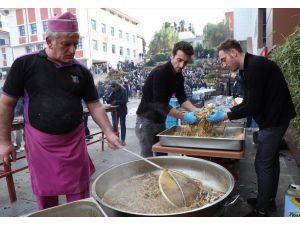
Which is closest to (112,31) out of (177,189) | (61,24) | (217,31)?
(217,31)

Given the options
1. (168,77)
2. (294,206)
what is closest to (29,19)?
(168,77)

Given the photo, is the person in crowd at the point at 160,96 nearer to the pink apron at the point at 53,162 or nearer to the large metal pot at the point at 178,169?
the large metal pot at the point at 178,169

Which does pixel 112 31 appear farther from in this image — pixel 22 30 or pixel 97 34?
pixel 22 30

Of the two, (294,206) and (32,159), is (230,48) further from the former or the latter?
(32,159)

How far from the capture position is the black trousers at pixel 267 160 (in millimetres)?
2584

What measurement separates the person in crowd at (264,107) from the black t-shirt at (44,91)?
5.10ft

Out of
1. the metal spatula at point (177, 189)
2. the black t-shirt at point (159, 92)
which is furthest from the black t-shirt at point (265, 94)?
the metal spatula at point (177, 189)

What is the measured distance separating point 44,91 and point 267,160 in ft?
7.25

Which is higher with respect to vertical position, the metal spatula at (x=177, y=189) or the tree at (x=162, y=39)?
the tree at (x=162, y=39)

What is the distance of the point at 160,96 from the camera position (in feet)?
9.39

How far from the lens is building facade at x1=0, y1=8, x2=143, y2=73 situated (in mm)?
16562

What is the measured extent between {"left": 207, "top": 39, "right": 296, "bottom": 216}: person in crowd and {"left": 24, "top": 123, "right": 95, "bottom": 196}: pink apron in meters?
1.52

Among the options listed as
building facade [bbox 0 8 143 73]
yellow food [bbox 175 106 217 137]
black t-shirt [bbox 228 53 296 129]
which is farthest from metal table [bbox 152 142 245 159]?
building facade [bbox 0 8 143 73]

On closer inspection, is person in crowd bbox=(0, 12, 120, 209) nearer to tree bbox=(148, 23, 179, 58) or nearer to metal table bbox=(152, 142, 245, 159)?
metal table bbox=(152, 142, 245, 159)
